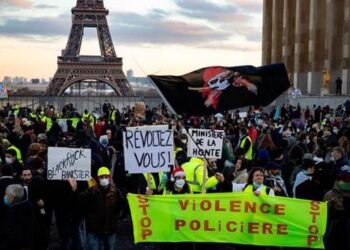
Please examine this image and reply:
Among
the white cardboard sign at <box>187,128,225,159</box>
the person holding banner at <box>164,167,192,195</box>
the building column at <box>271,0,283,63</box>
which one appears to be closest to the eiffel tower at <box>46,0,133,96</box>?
the building column at <box>271,0,283,63</box>

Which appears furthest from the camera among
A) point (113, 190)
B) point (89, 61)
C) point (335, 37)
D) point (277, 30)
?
point (89, 61)

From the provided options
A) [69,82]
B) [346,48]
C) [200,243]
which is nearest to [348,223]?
[200,243]

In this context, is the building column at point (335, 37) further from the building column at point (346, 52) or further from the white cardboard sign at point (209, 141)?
the white cardboard sign at point (209, 141)

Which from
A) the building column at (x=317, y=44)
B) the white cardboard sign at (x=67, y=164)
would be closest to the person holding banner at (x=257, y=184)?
the white cardboard sign at (x=67, y=164)

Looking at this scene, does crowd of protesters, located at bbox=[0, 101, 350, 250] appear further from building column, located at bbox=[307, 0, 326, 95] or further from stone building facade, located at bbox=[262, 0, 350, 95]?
building column, located at bbox=[307, 0, 326, 95]

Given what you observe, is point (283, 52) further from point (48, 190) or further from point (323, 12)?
point (48, 190)

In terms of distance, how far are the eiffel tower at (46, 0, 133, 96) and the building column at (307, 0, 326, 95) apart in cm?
2771

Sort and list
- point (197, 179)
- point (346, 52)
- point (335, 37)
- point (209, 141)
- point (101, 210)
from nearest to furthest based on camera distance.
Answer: point (101, 210) < point (197, 179) < point (209, 141) < point (346, 52) < point (335, 37)

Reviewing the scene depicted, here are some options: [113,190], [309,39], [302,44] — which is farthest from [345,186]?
[302,44]

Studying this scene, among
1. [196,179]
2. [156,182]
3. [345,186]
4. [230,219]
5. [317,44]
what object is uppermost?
[317,44]

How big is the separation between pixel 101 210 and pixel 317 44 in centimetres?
4145

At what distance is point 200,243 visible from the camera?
357 inches

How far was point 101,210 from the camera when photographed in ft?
29.4

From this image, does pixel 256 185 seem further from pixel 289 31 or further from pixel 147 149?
pixel 289 31
